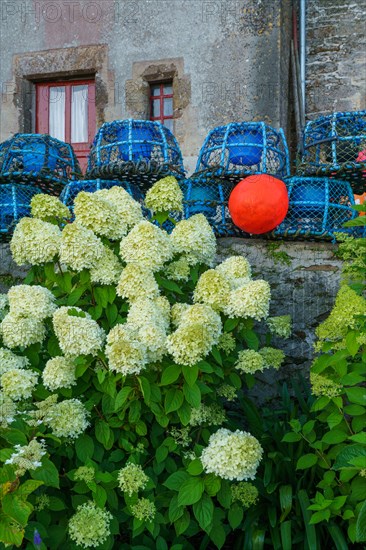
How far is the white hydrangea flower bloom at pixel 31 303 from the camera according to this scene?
100 inches

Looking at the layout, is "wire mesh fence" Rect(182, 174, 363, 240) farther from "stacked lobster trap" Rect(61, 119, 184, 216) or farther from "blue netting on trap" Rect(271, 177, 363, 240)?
"stacked lobster trap" Rect(61, 119, 184, 216)

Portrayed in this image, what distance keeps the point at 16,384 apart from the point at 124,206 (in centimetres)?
94

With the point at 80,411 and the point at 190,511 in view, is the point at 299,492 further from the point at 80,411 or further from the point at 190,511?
the point at 80,411

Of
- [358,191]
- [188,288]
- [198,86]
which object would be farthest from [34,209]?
[198,86]

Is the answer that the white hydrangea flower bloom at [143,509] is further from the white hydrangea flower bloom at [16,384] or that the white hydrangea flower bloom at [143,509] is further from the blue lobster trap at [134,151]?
the blue lobster trap at [134,151]

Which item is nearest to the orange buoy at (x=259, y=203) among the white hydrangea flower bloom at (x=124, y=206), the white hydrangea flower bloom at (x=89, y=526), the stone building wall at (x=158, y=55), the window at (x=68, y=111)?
the white hydrangea flower bloom at (x=124, y=206)

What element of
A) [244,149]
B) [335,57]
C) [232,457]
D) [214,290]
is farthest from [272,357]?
[335,57]

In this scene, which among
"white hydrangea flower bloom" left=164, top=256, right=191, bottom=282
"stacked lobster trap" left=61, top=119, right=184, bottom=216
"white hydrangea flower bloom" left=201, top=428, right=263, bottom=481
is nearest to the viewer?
"white hydrangea flower bloom" left=201, top=428, right=263, bottom=481

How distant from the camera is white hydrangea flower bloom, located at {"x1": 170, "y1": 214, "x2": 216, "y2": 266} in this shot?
2871 millimetres

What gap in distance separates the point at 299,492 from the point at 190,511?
0.53 meters

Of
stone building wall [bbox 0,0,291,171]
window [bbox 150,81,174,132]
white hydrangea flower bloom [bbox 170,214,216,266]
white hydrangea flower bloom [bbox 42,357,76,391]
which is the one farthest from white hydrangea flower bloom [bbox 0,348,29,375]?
window [bbox 150,81,174,132]

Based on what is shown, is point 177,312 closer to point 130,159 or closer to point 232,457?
point 232,457

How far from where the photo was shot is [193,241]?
9.39ft

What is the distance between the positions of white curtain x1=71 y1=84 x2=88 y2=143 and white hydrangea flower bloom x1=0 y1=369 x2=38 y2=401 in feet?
16.4
